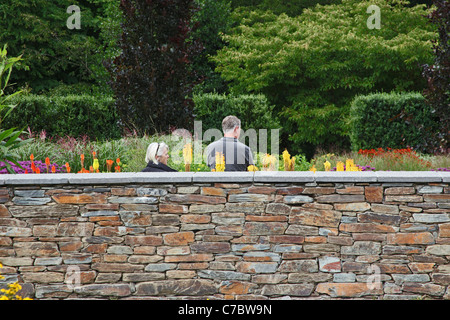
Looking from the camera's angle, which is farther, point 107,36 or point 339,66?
point 107,36

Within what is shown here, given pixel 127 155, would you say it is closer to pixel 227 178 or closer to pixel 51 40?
pixel 227 178

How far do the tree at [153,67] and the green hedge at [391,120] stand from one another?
13.2 ft

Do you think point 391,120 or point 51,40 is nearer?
point 391,120

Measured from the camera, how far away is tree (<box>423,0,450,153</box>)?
8.66 meters

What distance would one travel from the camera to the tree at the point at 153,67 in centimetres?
774

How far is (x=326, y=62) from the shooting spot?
44.0 feet

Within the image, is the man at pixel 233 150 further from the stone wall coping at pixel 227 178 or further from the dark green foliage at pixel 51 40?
the dark green foliage at pixel 51 40

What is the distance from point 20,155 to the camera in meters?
6.52

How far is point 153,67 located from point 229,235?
4.21 m

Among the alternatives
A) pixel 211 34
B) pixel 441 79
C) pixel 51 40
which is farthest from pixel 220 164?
pixel 51 40

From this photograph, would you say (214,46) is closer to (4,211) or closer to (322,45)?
(322,45)

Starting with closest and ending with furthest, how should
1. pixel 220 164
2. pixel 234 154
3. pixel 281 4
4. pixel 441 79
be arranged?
1. pixel 220 164
2. pixel 234 154
3. pixel 441 79
4. pixel 281 4

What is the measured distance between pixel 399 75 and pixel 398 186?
1026cm

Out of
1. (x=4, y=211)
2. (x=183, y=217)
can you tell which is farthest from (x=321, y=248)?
(x=4, y=211)
